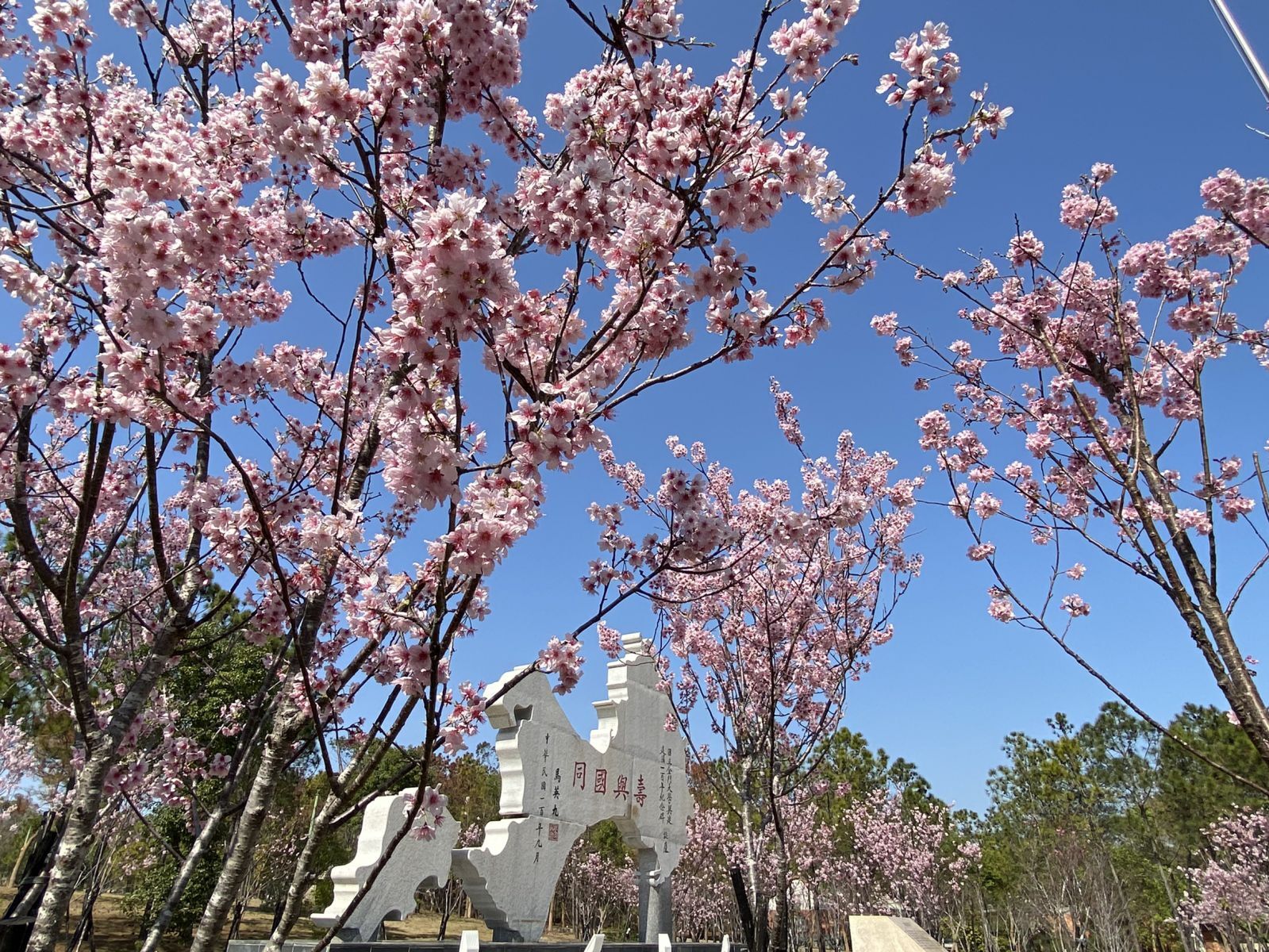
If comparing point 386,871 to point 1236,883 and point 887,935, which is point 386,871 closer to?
point 887,935

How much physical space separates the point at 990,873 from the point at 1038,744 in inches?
199

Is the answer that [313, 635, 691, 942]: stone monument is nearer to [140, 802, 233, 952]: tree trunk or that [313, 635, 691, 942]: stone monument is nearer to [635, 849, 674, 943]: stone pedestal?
[635, 849, 674, 943]: stone pedestal

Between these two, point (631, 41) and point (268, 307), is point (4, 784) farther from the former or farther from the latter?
point (631, 41)

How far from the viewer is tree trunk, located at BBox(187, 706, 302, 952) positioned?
2.25 meters

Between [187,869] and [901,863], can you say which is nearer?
[187,869]

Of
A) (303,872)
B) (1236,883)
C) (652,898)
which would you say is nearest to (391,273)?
(303,872)

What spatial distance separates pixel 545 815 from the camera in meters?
8.06

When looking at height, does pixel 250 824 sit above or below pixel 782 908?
above

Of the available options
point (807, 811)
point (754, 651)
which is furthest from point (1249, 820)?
point (754, 651)

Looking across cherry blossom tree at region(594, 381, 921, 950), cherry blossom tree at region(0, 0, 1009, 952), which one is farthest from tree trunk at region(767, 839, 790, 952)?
cherry blossom tree at region(0, 0, 1009, 952)

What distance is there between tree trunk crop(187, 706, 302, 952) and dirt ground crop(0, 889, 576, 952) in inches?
237

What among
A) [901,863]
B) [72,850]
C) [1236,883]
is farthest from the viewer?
[901,863]

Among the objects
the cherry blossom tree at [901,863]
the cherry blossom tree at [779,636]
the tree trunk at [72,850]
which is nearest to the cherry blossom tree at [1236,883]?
the cherry blossom tree at [901,863]

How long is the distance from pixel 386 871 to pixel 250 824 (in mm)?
5788
